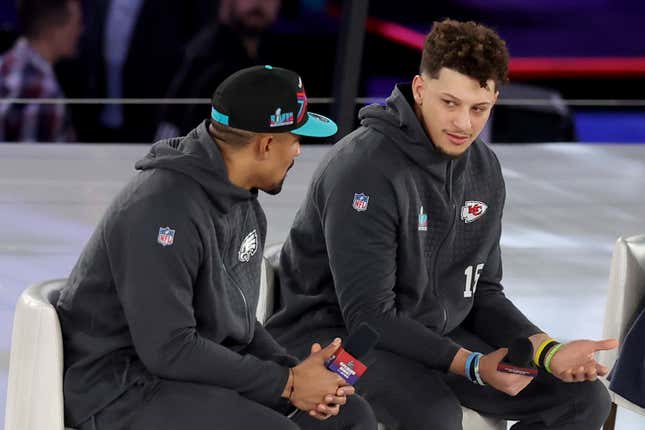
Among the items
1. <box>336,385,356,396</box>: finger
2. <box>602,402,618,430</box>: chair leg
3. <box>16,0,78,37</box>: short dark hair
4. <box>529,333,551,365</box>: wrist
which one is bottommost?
<box>602,402,618,430</box>: chair leg

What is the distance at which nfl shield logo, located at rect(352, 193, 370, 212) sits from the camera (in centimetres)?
255

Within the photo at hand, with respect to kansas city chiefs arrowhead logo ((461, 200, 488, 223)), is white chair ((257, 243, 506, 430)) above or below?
below

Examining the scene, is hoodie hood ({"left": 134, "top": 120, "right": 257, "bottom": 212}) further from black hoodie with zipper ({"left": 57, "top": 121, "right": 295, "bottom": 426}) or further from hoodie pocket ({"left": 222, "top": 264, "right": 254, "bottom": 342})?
hoodie pocket ({"left": 222, "top": 264, "right": 254, "bottom": 342})

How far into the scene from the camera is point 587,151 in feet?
22.6

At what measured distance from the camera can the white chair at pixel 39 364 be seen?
2148mm

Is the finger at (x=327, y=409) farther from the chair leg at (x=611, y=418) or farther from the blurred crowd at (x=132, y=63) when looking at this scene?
the blurred crowd at (x=132, y=63)

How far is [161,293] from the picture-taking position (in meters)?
2.11

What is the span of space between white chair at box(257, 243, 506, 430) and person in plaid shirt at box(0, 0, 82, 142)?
488cm

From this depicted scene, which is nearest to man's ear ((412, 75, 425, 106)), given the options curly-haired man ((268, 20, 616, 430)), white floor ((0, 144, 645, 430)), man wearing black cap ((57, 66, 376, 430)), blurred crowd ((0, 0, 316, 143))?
curly-haired man ((268, 20, 616, 430))

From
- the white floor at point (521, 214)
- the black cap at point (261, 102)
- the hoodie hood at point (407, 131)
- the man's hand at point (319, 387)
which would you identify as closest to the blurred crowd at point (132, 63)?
the white floor at point (521, 214)

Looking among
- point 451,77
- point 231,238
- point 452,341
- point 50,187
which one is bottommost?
point 50,187

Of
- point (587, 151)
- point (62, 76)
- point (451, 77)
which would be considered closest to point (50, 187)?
point (62, 76)

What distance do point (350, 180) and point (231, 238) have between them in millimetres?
354

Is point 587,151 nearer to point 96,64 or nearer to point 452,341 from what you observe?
point 96,64
